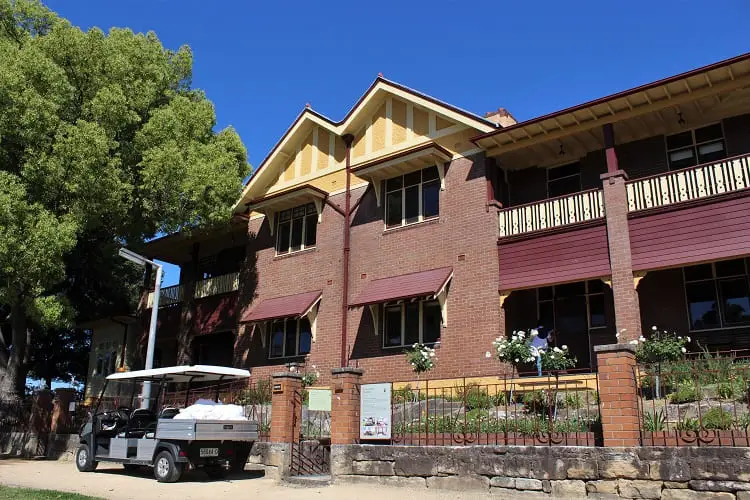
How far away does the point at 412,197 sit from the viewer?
20.8 m

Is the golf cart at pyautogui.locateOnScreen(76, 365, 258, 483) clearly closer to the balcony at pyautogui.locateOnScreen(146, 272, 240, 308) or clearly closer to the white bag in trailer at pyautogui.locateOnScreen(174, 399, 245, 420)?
the white bag in trailer at pyautogui.locateOnScreen(174, 399, 245, 420)

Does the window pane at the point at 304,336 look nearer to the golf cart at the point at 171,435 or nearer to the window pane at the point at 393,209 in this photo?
the window pane at the point at 393,209

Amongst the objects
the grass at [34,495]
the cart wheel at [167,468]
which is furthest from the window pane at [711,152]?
the grass at [34,495]

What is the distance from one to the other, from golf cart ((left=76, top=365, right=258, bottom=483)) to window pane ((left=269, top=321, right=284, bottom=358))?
269 inches

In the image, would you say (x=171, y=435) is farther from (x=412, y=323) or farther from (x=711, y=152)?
(x=711, y=152)

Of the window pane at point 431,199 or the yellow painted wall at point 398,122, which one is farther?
the yellow painted wall at point 398,122

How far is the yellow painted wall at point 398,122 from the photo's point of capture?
21.2 m

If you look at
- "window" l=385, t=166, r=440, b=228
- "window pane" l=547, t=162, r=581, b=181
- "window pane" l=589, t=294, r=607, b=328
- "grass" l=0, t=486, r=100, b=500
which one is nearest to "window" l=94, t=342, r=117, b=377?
"window" l=385, t=166, r=440, b=228

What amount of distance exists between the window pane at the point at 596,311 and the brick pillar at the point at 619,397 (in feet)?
25.8

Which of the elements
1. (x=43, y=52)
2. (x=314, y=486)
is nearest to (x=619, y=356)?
(x=314, y=486)

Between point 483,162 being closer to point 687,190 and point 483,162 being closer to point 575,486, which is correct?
point 687,190

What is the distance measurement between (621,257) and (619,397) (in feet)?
23.2

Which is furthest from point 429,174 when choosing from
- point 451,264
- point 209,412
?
point 209,412

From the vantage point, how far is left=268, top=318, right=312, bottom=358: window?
22141mm
